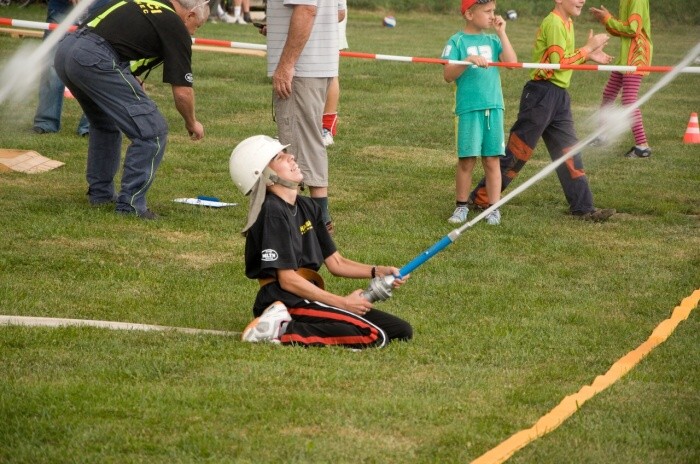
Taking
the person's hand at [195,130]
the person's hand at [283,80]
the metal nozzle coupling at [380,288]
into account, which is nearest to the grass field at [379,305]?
the metal nozzle coupling at [380,288]

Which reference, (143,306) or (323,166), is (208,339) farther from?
(323,166)

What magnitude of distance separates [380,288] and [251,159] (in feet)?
2.97

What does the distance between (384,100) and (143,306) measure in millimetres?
9899

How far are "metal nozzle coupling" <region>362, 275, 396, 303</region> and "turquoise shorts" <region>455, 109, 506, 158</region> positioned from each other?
3440mm

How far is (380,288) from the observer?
6.10m

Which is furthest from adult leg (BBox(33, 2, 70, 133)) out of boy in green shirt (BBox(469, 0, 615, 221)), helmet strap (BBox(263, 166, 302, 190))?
helmet strap (BBox(263, 166, 302, 190))

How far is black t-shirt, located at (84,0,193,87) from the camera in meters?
8.66

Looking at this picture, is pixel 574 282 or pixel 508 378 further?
pixel 574 282

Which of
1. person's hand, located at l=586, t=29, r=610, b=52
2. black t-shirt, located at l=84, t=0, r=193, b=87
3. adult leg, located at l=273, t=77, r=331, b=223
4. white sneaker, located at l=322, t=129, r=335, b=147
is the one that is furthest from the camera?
white sneaker, located at l=322, t=129, r=335, b=147

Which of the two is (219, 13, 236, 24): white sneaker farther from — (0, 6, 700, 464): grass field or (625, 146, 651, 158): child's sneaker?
(625, 146, 651, 158): child's sneaker

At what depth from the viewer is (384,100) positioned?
16.4 metres

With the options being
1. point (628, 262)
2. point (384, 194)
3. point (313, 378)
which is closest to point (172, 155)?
point (384, 194)

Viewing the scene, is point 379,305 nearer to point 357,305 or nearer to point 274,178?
point 357,305

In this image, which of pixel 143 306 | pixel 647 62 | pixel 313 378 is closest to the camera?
pixel 313 378
